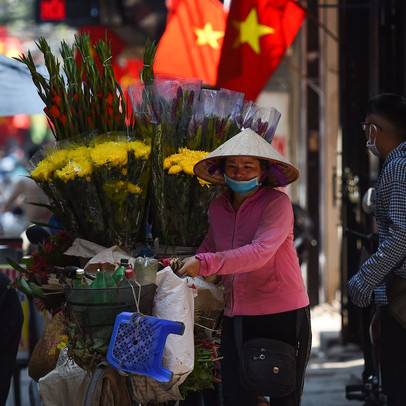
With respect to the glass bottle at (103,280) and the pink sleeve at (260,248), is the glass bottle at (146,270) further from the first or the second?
the pink sleeve at (260,248)

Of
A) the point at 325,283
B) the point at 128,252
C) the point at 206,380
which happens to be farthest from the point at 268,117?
the point at 325,283

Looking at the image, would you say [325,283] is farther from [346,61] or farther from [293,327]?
[293,327]

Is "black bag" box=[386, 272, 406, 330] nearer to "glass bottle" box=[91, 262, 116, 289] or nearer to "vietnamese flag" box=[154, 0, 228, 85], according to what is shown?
"glass bottle" box=[91, 262, 116, 289]

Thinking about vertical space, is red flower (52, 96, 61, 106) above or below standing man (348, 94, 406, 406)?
above

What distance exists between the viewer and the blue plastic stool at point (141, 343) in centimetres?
350

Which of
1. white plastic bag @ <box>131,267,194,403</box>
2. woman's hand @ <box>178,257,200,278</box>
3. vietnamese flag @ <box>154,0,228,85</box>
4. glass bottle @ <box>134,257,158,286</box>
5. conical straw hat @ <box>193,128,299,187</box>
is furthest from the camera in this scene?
vietnamese flag @ <box>154,0,228,85</box>

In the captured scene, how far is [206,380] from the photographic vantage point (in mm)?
4105

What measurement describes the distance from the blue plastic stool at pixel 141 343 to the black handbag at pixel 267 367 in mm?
804

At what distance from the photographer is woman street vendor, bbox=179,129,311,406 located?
425 cm

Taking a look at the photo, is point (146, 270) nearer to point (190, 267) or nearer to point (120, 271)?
point (120, 271)

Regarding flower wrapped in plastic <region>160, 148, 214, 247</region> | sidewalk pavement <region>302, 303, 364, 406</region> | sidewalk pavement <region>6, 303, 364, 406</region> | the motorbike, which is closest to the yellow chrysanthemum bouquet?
flower wrapped in plastic <region>160, 148, 214, 247</region>

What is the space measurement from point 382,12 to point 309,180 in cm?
462

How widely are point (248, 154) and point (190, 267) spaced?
64cm

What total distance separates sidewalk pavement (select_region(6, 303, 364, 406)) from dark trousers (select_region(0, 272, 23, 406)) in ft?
7.62
